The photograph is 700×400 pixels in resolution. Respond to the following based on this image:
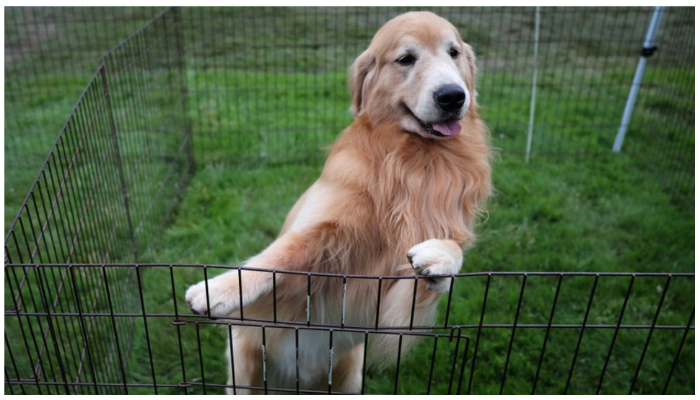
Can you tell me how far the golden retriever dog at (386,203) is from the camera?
2.28 m

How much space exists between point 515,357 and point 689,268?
1.68 m

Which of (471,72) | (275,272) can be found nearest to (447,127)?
(471,72)

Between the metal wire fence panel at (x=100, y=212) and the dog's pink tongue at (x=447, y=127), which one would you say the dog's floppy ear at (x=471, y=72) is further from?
the metal wire fence panel at (x=100, y=212)

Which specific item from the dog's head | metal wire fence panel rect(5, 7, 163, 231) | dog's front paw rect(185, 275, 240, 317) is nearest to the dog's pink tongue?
the dog's head

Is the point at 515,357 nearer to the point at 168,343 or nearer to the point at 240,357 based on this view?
the point at 240,357

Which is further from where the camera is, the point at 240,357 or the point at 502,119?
the point at 502,119

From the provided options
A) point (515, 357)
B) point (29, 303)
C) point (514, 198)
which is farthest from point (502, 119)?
point (29, 303)

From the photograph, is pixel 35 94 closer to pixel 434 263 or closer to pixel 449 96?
pixel 449 96

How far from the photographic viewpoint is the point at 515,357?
Result: 10.0ft

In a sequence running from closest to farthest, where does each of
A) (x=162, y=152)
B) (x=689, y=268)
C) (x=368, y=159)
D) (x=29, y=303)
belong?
(x=368, y=159) < (x=29, y=303) < (x=689, y=268) < (x=162, y=152)

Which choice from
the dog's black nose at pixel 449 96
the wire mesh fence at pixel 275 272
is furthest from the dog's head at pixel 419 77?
the wire mesh fence at pixel 275 272

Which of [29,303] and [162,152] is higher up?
[162,152]

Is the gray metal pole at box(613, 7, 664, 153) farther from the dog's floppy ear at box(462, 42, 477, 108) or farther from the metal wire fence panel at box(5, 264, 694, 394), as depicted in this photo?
the dog's floppy ear at box(462, 42, 477, 108)

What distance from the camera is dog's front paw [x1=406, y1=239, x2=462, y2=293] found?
6.20 ft
